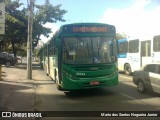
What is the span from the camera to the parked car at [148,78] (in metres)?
12.0

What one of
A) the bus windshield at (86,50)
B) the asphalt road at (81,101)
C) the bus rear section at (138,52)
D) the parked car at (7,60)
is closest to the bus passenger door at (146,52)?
the bus rear section at (138,52)

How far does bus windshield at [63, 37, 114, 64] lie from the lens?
479 inches

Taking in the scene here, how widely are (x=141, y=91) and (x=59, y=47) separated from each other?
14.3 feet

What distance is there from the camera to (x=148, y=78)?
12.6 meters

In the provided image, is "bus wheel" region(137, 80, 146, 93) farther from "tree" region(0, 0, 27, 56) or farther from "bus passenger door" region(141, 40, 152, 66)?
"tree" region(0, 0, 27, 56)

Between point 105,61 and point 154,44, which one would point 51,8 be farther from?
point 105,61

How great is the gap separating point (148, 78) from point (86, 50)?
10.0 feet

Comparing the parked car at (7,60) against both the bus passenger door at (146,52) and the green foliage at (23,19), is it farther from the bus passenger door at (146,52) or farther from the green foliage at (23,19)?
the bus passenger door at (146,52)

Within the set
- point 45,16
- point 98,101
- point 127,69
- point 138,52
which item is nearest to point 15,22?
point 45,16

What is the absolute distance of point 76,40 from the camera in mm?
12359

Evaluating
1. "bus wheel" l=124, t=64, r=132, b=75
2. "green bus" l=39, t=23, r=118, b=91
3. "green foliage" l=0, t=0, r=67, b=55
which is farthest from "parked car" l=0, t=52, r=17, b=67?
"green bus" l=39, t=23, r=118, b=91

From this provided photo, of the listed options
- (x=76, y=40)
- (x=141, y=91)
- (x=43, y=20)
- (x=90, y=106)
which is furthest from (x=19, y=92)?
(x=43, y=20)

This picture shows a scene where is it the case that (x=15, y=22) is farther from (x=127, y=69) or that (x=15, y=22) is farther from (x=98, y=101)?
(x=98, y=101)

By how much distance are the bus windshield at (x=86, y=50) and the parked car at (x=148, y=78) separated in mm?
1774
